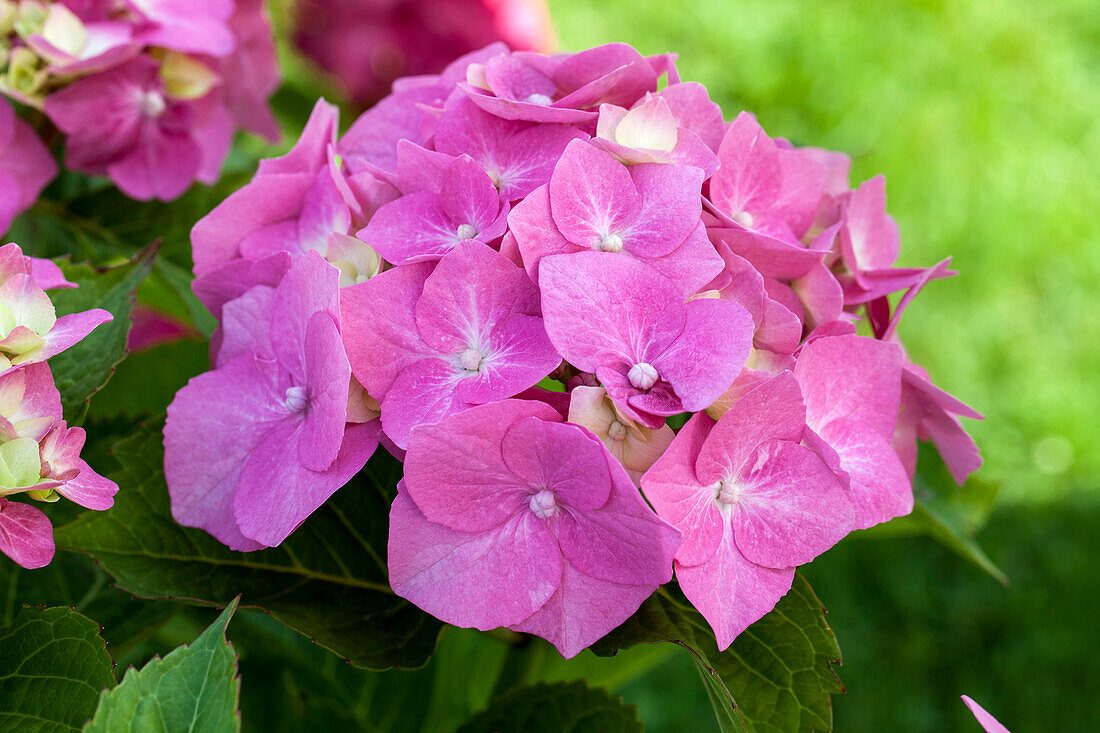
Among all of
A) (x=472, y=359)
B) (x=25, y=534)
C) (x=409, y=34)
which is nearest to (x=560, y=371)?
(x=472, y=359)

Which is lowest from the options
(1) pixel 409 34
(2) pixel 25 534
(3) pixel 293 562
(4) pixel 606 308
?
(1) pixel 409 34

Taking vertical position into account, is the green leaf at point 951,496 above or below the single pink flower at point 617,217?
below

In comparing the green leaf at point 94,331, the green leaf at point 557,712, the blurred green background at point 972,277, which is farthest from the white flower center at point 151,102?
the blurred green background at point 972,277

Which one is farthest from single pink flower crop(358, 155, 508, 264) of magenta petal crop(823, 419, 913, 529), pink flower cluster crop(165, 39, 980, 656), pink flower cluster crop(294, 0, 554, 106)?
pink flower cluster crop(294, 0, 554, 106)

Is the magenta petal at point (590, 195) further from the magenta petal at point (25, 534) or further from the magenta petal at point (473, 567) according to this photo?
the magenta petal at point (25, 534)

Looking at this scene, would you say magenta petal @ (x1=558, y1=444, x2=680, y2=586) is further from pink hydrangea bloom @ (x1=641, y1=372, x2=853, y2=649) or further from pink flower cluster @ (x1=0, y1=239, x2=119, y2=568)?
pink flower cluster @ (x1=0, y1=239, x2=119, y2=568)

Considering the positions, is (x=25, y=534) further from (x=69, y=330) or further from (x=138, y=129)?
(x=138, y=129)
